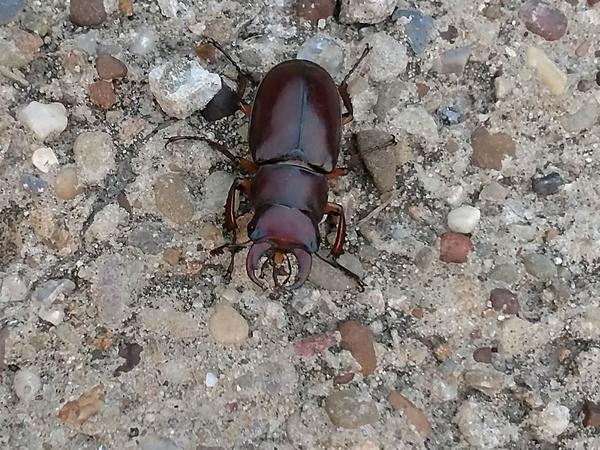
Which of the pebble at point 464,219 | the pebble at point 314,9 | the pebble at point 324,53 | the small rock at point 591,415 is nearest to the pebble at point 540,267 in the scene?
the pebble at point 464,219

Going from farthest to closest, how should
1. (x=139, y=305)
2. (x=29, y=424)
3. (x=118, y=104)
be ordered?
(x=118, y=104) → (x=139, y=305) → (x=29, y=424)

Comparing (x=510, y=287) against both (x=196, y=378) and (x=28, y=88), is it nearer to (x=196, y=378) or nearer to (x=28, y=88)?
(x=196, y=378)

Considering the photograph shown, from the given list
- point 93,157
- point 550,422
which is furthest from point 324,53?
point 550,422

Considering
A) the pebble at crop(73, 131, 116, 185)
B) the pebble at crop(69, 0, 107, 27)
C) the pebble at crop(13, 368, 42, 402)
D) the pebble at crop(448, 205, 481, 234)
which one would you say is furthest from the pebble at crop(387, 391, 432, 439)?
the pebble at crop(69, 0, 107, 27)

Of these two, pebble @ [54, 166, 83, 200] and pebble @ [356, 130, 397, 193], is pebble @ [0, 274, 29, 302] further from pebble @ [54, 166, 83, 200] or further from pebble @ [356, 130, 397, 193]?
pebble @ [356, 130, 397, 193]

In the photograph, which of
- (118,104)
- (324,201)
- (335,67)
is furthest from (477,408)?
(118,104)

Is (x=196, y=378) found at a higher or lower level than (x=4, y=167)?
lower

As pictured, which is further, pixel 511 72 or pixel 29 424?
pixel 511 72

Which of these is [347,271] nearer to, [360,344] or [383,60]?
[360,344]
